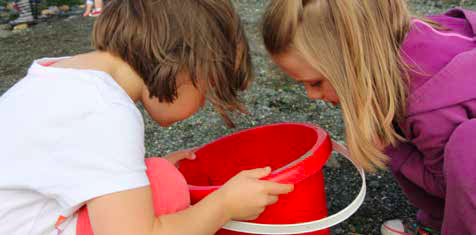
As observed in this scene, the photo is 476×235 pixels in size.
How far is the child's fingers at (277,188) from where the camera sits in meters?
0.92

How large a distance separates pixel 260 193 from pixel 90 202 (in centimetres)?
Result: 33

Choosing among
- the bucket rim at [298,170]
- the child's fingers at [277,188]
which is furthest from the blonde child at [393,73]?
the child's fingers at [277,188]

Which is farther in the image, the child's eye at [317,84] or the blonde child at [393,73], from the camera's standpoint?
the child's eye at [317,84]

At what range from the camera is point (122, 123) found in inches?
33.4

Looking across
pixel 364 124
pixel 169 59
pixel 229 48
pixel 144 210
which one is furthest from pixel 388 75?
pixel 144 210

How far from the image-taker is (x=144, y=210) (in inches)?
33.3

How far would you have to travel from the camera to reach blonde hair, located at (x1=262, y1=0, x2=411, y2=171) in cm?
98

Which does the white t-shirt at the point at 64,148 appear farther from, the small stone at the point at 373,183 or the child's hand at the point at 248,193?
the small stone at the point at 373,183

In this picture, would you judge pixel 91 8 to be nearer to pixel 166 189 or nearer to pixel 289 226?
pixel 166 189

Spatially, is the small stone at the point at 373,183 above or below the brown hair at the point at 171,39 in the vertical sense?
below

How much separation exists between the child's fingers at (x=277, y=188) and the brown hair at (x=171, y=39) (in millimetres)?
251

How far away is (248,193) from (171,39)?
357mm

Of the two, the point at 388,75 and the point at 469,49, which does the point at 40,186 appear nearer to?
the point at 388,75

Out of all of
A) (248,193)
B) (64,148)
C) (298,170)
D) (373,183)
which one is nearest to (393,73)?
(298,170)
